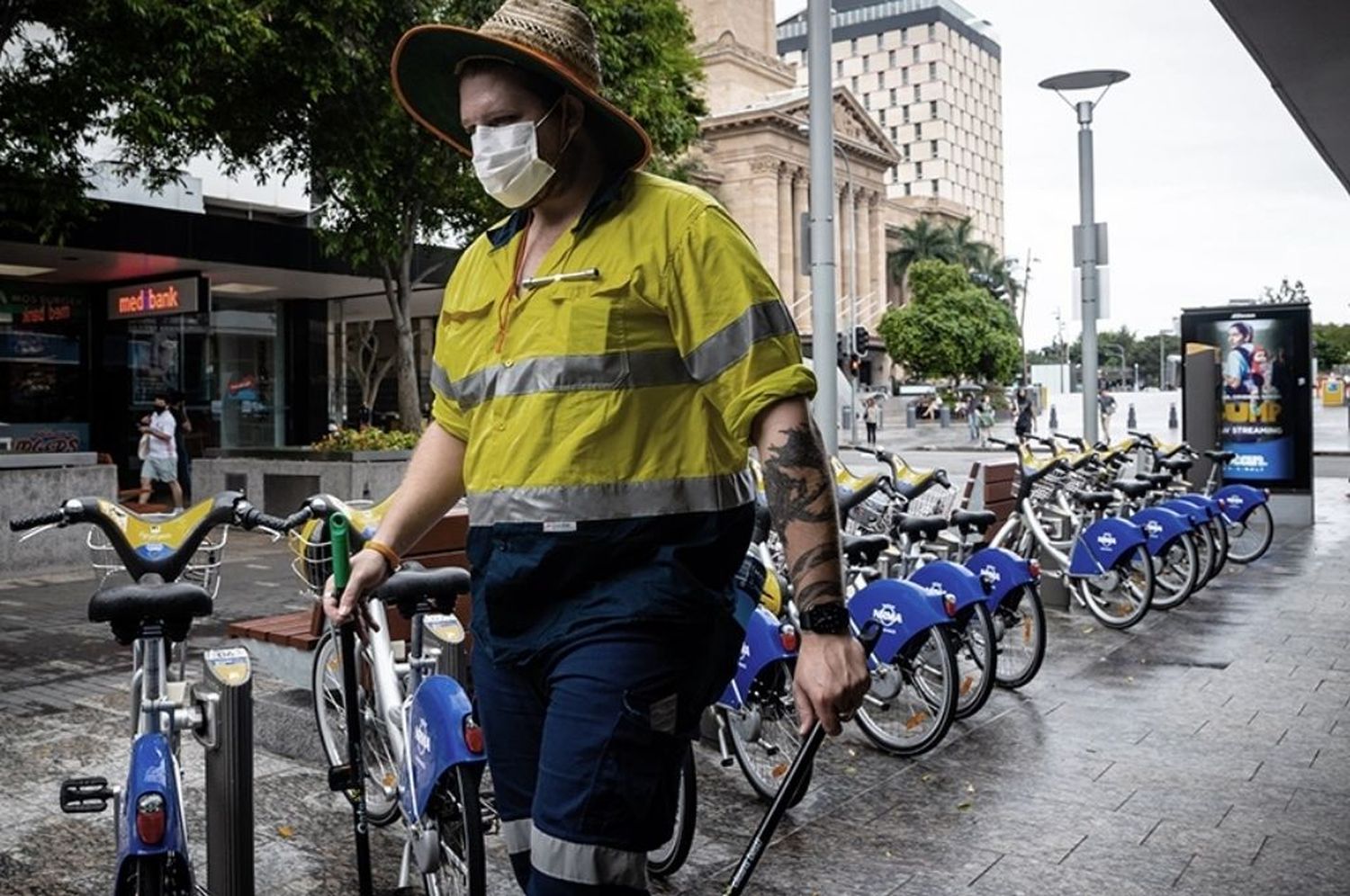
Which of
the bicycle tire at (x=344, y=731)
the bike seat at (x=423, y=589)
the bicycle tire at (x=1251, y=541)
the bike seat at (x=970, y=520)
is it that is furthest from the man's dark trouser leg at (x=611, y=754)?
the bicycle tire at (x=1251, y=541)

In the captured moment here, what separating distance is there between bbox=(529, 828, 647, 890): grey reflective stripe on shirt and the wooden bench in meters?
3.28

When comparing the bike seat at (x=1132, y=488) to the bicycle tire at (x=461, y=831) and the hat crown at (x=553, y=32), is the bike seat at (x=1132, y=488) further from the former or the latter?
the hat crown at (x=553, y=32)

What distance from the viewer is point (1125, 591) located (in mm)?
8914

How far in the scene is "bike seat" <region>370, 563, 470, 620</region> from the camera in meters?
3.62

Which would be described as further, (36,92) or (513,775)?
(36,92)

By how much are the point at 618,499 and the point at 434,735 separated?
4.13ft

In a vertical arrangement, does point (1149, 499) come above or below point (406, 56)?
below

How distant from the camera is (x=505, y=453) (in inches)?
91.1

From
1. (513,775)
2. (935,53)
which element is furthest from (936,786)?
(935,53)

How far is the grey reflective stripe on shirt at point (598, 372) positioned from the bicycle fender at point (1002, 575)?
15.5 feet

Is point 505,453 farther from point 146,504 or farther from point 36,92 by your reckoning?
point 146,504

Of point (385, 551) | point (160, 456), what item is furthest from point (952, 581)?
point (160, 456)

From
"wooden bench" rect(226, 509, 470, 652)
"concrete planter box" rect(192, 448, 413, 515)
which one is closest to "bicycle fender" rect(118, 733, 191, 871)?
"wooden bench" rect(226, 509, 470, 652)

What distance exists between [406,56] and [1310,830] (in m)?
4.03
